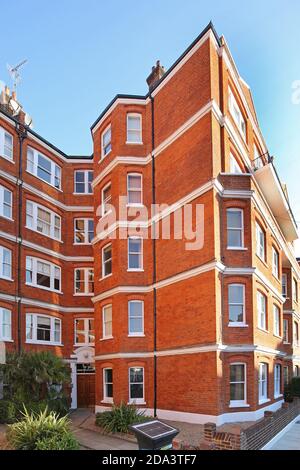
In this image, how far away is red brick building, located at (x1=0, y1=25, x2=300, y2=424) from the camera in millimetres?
19312

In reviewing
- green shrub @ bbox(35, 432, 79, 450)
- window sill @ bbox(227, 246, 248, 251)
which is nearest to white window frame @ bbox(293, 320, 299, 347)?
window sill @ bbox(227, 246, 248, 251)

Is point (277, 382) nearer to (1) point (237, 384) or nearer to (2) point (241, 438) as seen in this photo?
(1) point (237, 384)

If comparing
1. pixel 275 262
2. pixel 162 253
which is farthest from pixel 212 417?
pixel 275 262

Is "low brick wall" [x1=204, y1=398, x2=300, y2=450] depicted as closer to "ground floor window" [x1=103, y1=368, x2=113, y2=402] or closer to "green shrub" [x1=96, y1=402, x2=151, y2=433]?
"green shrub" [x1=96, y1=402, x2=151, y2=433]

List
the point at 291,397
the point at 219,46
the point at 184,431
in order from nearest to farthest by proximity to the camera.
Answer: the point at 184,431 → the point at 219,46 → the point at 291,397

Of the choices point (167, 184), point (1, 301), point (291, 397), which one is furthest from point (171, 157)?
point (291, 397)

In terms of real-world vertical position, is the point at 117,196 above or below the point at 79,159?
below

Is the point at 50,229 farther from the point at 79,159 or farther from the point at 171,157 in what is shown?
the point at 171,157

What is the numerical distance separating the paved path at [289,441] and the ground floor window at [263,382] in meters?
3.11

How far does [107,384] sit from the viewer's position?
75.9 ft

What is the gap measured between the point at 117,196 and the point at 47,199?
19.9ft

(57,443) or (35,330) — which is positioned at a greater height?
(35,330)

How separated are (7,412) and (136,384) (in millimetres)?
6135

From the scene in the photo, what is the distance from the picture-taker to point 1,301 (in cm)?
2345
